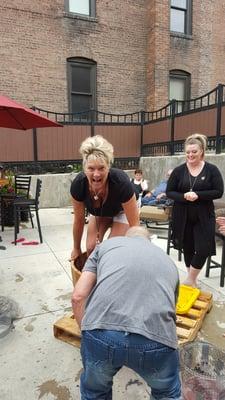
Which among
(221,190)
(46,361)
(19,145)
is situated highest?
(19,145)

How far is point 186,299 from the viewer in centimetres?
309

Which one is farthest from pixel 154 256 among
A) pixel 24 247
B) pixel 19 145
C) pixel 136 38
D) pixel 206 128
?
pixel 136 38

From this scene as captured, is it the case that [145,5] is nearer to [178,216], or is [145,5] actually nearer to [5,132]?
[5,132]

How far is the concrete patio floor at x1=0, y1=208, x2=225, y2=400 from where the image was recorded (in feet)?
7.23

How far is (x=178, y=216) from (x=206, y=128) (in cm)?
475

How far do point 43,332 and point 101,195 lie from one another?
1.37 m

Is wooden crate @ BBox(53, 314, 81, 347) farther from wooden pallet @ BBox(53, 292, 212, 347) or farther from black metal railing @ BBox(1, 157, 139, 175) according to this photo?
black metal railing @ BBox(1, 157, 139, 175)

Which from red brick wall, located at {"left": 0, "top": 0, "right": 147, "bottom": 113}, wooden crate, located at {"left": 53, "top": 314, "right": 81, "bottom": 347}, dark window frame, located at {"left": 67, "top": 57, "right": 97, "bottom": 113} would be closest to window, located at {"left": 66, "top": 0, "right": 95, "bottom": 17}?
red brick wall, located at {"left": 0, "top": 0, "right": 147, "bottom": 113}

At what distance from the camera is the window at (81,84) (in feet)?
37.0

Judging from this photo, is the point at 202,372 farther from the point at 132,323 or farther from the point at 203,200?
the point at 203,200

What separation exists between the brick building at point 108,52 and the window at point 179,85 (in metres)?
0.04

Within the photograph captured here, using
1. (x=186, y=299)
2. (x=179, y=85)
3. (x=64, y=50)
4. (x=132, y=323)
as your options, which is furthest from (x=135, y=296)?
(x=179, y=85)

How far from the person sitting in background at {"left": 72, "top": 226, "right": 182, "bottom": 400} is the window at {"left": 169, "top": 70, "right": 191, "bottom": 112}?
11909 mm

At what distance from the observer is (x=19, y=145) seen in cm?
937
